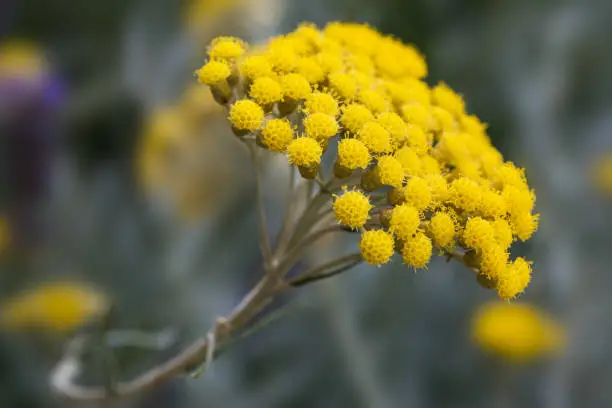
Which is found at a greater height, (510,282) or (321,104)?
(321,104)

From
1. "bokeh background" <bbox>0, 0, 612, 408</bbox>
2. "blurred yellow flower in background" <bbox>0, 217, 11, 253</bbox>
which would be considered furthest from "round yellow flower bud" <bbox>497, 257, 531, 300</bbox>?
"blurred yellow flower in background" <bbox>0, 217, 11, 253</bbox>

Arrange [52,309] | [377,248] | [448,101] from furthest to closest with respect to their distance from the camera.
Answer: [52,309], [448,101], [377,248]

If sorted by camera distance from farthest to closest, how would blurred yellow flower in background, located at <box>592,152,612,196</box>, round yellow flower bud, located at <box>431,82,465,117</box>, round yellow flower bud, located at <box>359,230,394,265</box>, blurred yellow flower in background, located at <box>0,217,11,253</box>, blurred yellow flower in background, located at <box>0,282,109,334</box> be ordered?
1. blurred yellow flower in background, located at <box>592,152,612,196</box>
2. blurred yellow flower in background, located at <box>0,217,11,253</box>
3. blurred yellow flower in background, located at <box>0,282,109,334</box>
4. round yellow flower bud, located at <box>431,82,465,117</box>
5. round yellow flower bud, located at <box>359,230,394,265</box>

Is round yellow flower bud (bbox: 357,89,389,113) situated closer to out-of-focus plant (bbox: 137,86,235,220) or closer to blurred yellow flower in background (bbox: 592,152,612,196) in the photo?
out-of-focus plant (bbox: 137,86,235,220)

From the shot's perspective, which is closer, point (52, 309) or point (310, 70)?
point (310, 70)

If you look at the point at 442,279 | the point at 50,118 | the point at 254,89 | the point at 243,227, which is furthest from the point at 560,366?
the point at 50,118

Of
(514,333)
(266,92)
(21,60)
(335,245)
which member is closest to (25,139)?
(21,60)

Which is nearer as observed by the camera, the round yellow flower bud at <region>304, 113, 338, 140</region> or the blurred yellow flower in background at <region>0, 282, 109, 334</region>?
the round yellow flower bud at <region>304, 113, 338, 140</region>

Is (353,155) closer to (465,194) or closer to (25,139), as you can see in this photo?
(465,194)
